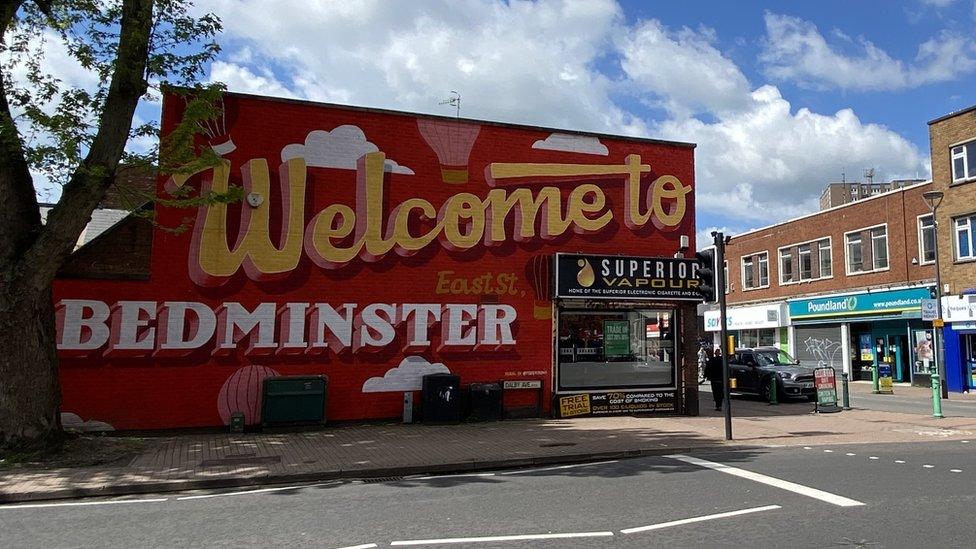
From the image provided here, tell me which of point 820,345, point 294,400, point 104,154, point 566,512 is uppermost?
point 104,154

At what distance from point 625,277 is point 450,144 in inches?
202

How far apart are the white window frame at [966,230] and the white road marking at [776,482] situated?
68.9 ft

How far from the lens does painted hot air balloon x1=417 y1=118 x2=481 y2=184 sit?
1516cm

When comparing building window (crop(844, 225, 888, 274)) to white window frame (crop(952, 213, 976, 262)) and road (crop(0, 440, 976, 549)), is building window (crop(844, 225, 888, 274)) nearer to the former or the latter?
white window frame (crop(952, 213, 976, 262))

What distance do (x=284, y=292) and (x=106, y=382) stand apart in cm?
362

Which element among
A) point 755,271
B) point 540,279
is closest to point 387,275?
point 540,279

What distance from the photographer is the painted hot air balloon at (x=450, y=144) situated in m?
15.2

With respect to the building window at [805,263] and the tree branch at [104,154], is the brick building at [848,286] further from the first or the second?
the tree branch at [104,154]

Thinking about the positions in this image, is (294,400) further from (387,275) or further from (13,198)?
(13,198)

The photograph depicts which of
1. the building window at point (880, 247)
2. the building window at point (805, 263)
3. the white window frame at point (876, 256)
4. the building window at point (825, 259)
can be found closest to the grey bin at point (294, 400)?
Answer: the white window frame at point (876, 256)

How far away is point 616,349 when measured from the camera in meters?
16.2

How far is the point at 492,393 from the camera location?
14656 mm

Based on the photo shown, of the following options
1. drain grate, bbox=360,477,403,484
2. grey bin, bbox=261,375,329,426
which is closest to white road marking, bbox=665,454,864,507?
drain grate, bbox=360,477,403,484

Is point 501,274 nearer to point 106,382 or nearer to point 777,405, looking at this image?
point 106,382
